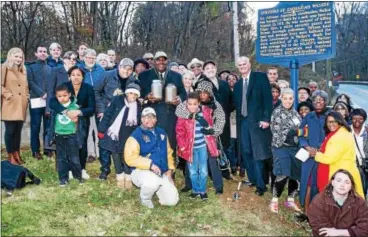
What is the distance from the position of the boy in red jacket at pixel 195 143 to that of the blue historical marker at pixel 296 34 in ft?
6.86

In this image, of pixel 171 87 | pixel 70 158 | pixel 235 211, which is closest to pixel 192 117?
pixel 171 87

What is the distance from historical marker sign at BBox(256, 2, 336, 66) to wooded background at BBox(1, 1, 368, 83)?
9.36m

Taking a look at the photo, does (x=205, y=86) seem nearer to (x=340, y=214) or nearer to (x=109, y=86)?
(x=109, y=86)

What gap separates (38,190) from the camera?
5.86 meters

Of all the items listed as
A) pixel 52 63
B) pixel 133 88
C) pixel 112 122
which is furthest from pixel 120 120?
pixel 52 63

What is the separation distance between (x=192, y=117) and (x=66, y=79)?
231 centimetres

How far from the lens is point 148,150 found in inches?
221

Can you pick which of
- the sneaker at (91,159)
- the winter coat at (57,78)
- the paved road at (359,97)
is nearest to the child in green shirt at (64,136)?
the winter coat at (57,78)

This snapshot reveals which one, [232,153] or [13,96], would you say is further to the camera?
[232,153]

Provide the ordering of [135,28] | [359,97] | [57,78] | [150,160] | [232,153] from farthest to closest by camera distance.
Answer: [359,97] < [135,28] < [232,153] < [57,78] < [150,160]

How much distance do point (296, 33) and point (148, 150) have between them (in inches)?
143

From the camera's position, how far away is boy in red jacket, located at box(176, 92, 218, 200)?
19.0ft

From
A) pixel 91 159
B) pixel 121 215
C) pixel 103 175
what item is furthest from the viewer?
pixel 91 159

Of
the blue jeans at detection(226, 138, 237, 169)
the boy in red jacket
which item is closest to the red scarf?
the boy in red jacket
